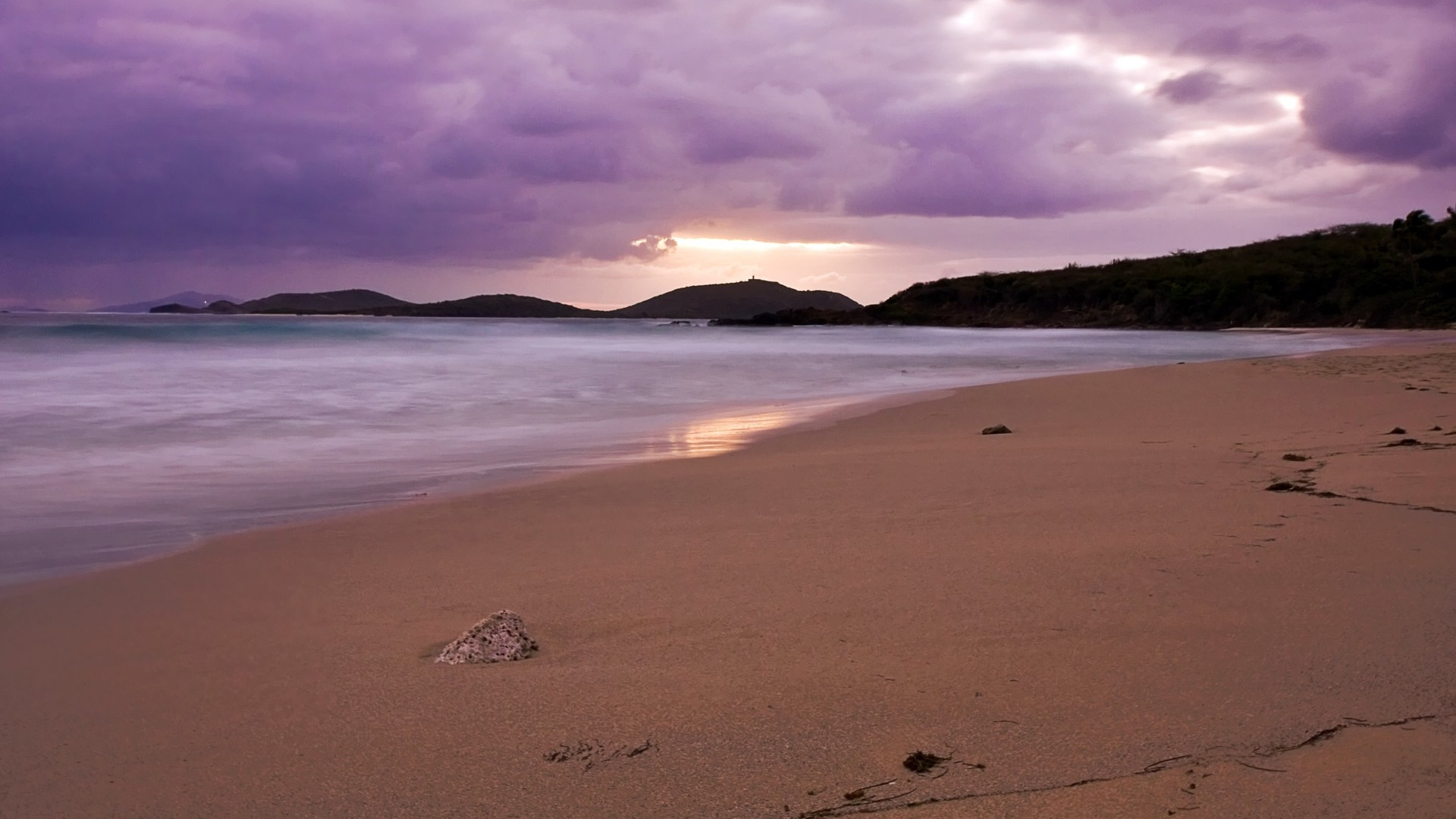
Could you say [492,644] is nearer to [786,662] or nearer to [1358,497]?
[786,662]

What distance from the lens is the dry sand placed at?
6.18 feet

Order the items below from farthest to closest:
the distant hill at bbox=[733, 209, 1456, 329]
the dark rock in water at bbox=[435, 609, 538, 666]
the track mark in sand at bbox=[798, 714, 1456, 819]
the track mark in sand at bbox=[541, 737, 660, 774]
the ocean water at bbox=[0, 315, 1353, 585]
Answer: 1. the distant hill at bbox=[733, 209, 1456, 329]
2. the ocean water at bbox=[0, 315, 1353, 585]
3. the dark rock in water at bbox=[435, 609, 538, 666]
4. the track mark in sand at bbox=[541, 737, 660, 774]
5. the track mark in sand at bbox=[798, 714, 1456, 819]

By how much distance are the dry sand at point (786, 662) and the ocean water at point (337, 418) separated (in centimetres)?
122

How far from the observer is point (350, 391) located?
15.7 metres

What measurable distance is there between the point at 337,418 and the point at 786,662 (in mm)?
10131

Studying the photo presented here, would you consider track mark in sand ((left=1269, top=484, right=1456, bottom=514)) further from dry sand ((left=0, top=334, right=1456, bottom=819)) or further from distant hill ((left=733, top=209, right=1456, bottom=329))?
distant hill ((left=733, top=209, right=1456, bottom=329))

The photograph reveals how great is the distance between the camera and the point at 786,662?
2490 mm

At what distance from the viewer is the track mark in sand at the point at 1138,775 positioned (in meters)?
1.77

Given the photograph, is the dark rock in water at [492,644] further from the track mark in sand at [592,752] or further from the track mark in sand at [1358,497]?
the track mark in sand at [1358,497]

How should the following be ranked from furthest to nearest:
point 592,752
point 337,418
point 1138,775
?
point 337,418
point 592,752
point 1138,775

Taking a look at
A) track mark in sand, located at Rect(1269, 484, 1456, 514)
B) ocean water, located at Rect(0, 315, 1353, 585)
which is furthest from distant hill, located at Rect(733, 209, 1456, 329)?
track mark in sand, located at Rect(1269, 484, 1456, 514)

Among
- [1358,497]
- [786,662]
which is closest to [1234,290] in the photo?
[1358,497]

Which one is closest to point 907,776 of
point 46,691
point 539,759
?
point 539,759

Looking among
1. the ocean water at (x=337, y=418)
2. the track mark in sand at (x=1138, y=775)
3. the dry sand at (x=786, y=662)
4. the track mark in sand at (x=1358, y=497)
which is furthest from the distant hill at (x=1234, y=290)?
the track mark in sand at (x=1138, y=775)
